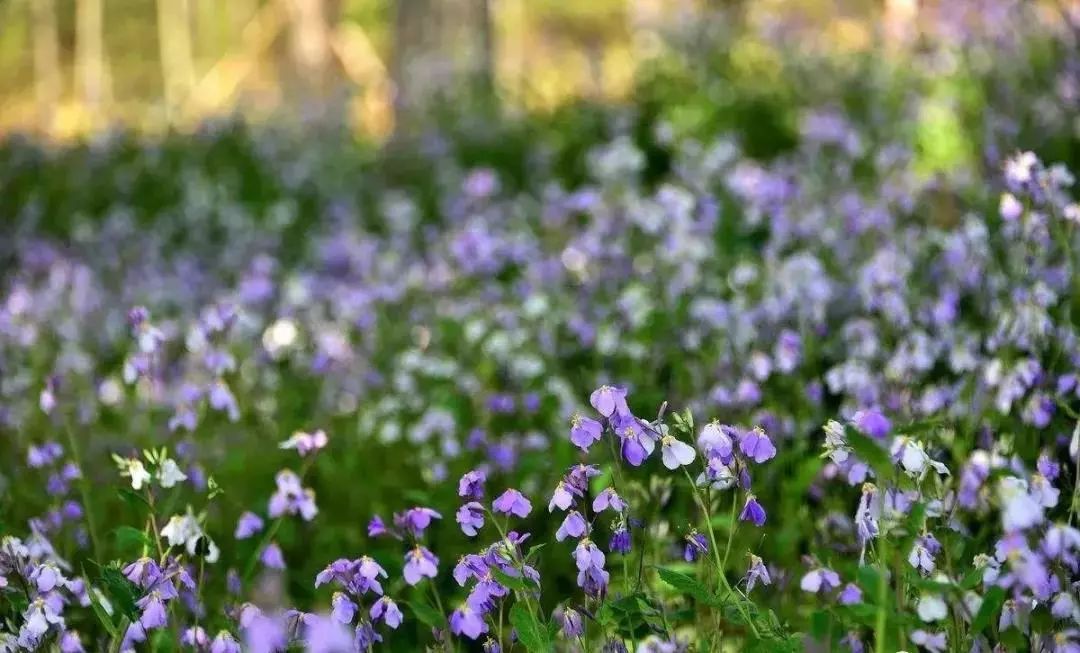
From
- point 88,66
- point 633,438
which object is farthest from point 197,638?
point 88,66

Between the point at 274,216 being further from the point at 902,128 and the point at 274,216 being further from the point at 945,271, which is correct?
the point at 945,271

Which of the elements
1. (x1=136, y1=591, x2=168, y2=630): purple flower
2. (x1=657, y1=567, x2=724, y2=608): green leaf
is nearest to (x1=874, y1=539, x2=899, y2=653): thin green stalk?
(x1=657, y1=567, x2=724, y2=608): green leaf

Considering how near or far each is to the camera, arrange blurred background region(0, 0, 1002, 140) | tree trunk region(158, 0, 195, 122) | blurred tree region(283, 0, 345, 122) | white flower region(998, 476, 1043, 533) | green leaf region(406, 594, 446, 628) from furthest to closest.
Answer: blurred tree region(283, 0, 345, 122)
tree trunk region(158, 0, 195, 122)
blurred background region(0, 0, 1002, 140)
green leaf region(406, 594, 446, 628)
white flower region(998, 476, 1043, 533)

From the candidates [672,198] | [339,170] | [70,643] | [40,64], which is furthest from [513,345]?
[40,64]

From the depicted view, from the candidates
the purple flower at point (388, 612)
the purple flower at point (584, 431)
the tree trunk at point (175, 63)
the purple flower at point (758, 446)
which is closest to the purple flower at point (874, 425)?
the purple flower at point (758, 446)

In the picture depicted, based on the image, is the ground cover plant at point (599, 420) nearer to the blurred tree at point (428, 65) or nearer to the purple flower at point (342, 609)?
the purple flower at point (342, 609)

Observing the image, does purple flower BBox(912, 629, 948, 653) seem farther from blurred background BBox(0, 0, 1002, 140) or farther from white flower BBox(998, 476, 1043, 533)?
blurred background BBox(0, 0, 1002, 140)
